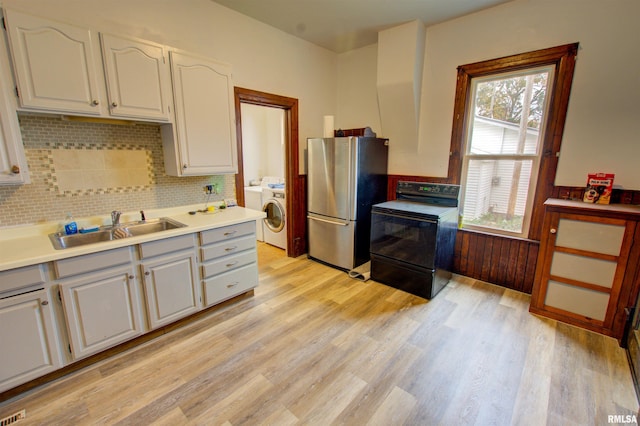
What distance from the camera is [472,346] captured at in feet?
6.87

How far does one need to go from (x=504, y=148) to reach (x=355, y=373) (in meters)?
2.60

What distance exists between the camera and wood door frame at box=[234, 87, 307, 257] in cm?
302

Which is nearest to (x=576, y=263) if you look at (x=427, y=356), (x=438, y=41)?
(x=427, y=356)

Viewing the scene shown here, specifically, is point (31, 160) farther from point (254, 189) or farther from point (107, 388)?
point (254, 189)

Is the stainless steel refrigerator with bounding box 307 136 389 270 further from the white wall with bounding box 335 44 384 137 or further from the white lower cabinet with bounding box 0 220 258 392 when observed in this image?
the white lower cabinet with bounding box 0 220 258 392

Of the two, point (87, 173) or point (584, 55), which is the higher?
point (584, 55)

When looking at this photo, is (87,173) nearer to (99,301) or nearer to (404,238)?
(99,301)

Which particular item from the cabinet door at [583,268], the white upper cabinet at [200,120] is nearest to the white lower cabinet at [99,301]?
the white upper cabinet at [200,120]

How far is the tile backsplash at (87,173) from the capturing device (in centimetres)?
191

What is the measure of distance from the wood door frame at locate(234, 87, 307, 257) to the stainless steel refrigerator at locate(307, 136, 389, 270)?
0.65ft

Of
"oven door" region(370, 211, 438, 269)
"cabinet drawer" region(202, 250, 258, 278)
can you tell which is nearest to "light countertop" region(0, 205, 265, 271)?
"cabinet drawer" region(202, 250, 258, 278)

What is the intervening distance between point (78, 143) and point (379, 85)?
299cm

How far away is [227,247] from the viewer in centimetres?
243

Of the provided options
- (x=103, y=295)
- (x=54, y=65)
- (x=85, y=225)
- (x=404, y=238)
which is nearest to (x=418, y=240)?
(x=404, y=238)
